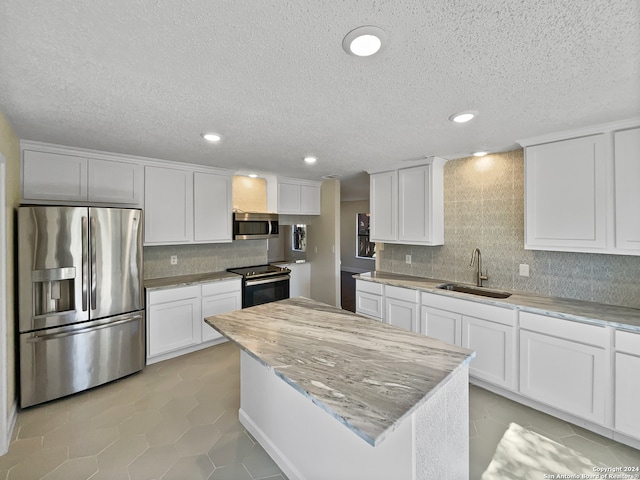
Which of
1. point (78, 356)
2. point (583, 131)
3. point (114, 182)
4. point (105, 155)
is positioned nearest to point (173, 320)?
point (78, 356)

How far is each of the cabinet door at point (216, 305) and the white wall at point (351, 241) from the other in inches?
211

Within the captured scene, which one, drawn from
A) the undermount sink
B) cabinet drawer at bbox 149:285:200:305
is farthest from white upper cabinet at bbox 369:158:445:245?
cabinet drawer at bbox 149:285:200:305

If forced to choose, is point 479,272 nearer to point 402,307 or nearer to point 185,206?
point 402,307

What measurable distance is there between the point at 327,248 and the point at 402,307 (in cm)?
204

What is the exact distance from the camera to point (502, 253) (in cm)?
300

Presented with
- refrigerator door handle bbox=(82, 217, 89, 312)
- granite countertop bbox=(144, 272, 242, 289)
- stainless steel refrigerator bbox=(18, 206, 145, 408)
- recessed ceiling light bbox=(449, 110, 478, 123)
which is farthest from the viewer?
granite countertop bbox=(144, 272, 242, 289)

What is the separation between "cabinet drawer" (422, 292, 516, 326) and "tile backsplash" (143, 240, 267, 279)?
2773 mm

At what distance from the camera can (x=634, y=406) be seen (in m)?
1.88

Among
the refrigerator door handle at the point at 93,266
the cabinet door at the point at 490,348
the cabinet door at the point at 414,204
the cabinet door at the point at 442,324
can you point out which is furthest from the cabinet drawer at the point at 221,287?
the cabinet door at the point at 490,348

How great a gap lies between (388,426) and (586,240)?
2.44m

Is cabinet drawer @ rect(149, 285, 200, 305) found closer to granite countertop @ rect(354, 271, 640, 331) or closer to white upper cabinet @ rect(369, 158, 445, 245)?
white upper cabinet @ rect(369, 158, 445, 245)

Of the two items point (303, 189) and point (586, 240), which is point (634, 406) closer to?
point (586, 240)

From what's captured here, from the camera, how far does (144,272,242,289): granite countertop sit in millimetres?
3260

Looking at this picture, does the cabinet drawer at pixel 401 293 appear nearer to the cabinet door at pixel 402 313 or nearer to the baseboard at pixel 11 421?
the cabinet door at pixel 402 313
